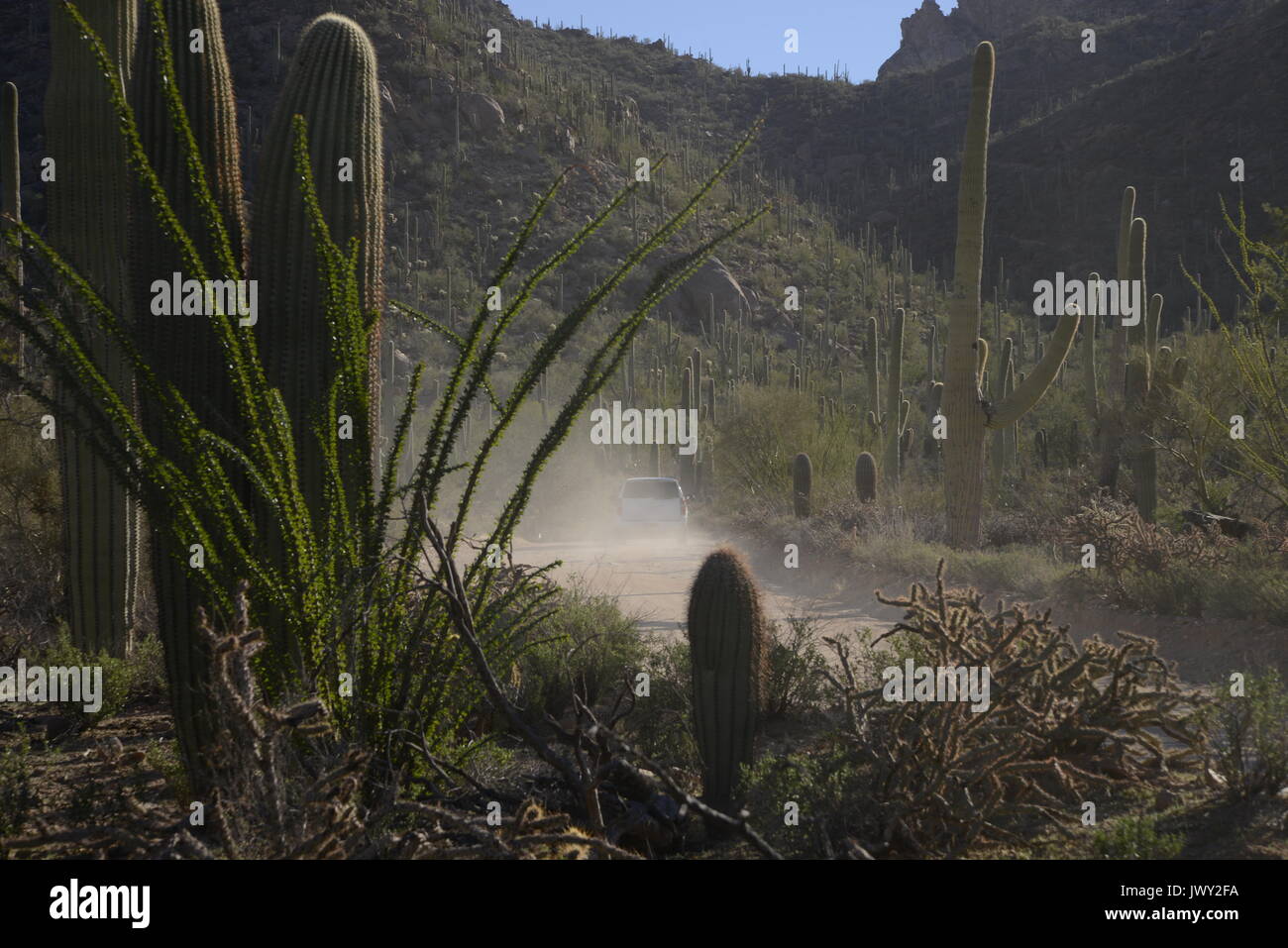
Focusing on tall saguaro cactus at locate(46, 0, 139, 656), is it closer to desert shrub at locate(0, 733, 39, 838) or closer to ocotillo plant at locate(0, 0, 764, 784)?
desert shrub at locate(0, 733, 39, 838)

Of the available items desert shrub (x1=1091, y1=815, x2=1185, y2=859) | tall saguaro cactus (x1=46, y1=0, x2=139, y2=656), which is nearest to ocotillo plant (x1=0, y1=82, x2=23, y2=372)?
tall saguaro cactus (x1=46, y1=0, x2=139, y2=656)

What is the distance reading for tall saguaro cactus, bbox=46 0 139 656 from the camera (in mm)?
6535

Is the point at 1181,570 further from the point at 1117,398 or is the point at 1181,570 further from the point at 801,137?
the point at 801,137

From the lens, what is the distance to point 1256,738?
4277 millimetres

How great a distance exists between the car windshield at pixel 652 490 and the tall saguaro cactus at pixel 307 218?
17.2m

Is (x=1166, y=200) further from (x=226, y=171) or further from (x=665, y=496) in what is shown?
(x=226, y=171)

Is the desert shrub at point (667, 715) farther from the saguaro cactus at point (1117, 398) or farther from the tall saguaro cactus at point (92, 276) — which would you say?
the saguaro cactus at point (1117, 398)

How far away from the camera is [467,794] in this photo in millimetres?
3791

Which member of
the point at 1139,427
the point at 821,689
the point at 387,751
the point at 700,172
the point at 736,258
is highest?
the point at 700,172

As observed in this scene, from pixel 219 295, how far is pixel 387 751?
171cm

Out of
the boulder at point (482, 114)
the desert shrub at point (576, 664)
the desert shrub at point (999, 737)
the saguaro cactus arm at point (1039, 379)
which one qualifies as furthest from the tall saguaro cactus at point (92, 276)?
the boulder at point (482, 114)

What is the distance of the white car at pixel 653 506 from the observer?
21031 millimetres

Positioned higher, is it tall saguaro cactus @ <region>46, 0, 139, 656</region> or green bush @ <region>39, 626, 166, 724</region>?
tall saguaro cactus @ <region>46, 0, 139, 656</region>
